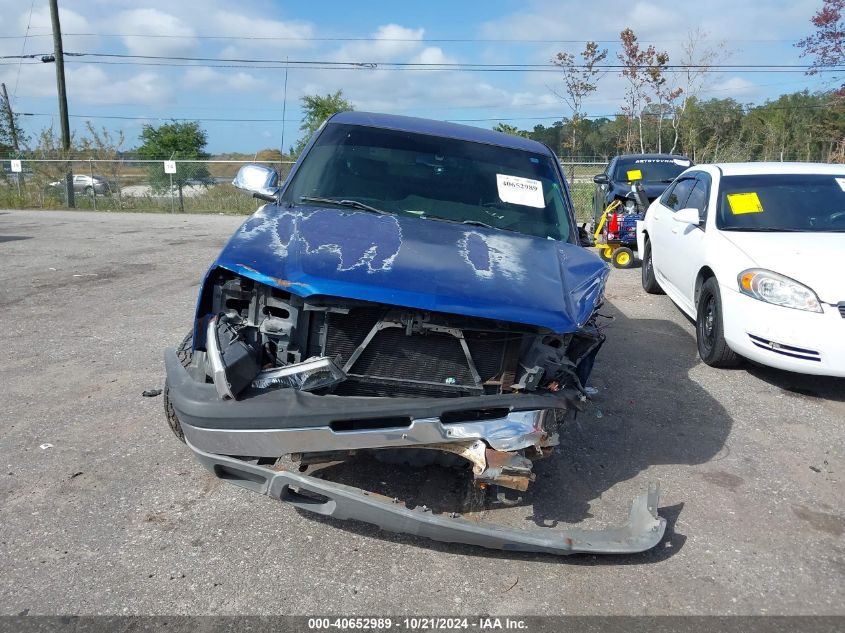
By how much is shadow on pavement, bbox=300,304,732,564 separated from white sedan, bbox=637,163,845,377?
0.56 metres

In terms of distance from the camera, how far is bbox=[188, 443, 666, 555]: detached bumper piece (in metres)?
2.86

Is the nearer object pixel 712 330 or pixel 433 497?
pixel 433 497

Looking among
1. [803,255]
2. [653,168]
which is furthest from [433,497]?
[653,168]

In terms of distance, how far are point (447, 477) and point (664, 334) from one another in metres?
4.03

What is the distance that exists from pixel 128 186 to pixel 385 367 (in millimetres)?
26442

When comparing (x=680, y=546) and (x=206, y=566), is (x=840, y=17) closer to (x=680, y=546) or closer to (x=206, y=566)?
(x=680, y=546)

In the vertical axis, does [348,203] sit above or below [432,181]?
below

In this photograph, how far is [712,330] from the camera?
5.82 metres

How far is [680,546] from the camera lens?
3252 millimetres

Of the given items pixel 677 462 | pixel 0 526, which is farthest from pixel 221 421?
pixel 677 462

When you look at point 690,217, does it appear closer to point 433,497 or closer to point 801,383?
point 801,383

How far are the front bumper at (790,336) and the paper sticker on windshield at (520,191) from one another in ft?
6.15

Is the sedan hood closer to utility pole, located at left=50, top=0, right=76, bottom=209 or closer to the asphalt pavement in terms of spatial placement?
the asphalt pavement

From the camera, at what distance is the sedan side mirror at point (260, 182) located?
15.1ft
